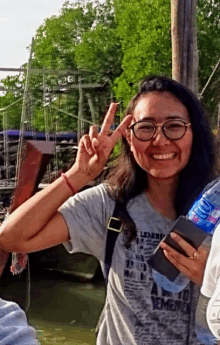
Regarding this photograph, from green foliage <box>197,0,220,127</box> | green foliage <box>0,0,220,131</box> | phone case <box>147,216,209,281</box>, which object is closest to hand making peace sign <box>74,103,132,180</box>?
phone case <box>147,216,209,281</box>

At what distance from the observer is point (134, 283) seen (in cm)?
180

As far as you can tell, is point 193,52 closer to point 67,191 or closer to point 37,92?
point 67,191

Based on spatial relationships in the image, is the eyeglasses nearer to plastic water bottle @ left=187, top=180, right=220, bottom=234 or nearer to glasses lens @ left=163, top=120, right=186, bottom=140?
glasses lens @ left=163, top=120, right=186, bottom=140

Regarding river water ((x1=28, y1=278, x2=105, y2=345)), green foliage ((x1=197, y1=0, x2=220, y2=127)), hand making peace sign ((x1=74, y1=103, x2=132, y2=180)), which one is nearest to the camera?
hand making peace sign ((x1=74, y1=103, x2=132, y2=180))

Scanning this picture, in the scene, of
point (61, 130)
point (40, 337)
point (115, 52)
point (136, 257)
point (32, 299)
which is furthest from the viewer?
point (61, 130)

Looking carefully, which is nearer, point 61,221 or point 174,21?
point 61,221

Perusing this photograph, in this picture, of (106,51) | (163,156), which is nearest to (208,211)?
(163,156)

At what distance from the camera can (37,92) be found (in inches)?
1121

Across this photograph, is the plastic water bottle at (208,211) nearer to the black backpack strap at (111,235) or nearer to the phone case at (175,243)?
the phone case at (175,243)

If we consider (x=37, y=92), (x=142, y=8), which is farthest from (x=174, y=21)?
(x=37, y=92)

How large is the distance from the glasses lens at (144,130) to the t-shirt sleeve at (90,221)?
7.7 inches

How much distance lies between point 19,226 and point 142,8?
16085mm

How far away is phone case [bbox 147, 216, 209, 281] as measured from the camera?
1.55 meters

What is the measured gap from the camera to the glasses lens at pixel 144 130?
187 centimetres
